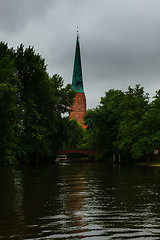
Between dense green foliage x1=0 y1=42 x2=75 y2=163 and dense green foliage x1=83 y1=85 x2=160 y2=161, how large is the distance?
962cm

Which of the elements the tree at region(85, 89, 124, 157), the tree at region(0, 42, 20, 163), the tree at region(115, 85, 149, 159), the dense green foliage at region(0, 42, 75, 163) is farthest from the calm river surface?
the tree at region(85, 89, 124, 157)

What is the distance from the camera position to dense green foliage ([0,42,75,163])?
4734 centimetres

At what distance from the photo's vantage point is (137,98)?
67.2 metres

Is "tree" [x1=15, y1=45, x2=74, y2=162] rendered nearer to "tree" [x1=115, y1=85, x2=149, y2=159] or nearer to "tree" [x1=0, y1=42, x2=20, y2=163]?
"tree" [x1=0, y1=42, x2=20, y2=163]

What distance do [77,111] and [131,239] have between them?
18079 centimetres

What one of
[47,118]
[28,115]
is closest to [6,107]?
[28,115]

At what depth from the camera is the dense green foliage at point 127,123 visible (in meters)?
58.4

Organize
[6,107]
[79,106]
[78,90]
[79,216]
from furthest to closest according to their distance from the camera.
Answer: [79,106] → [78,90] → [6,107] → [79,216]

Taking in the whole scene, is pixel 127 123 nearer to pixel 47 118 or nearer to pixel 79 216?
pixel 47 118

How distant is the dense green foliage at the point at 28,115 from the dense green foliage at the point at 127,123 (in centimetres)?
962

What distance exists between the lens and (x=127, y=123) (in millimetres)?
63281

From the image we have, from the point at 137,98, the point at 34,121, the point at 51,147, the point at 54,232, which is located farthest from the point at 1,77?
the point at 54,232

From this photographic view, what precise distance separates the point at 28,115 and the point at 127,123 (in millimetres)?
17981

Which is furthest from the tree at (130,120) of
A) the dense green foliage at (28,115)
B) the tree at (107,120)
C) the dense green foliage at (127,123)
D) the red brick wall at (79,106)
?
the red brick wall at (79,106)
